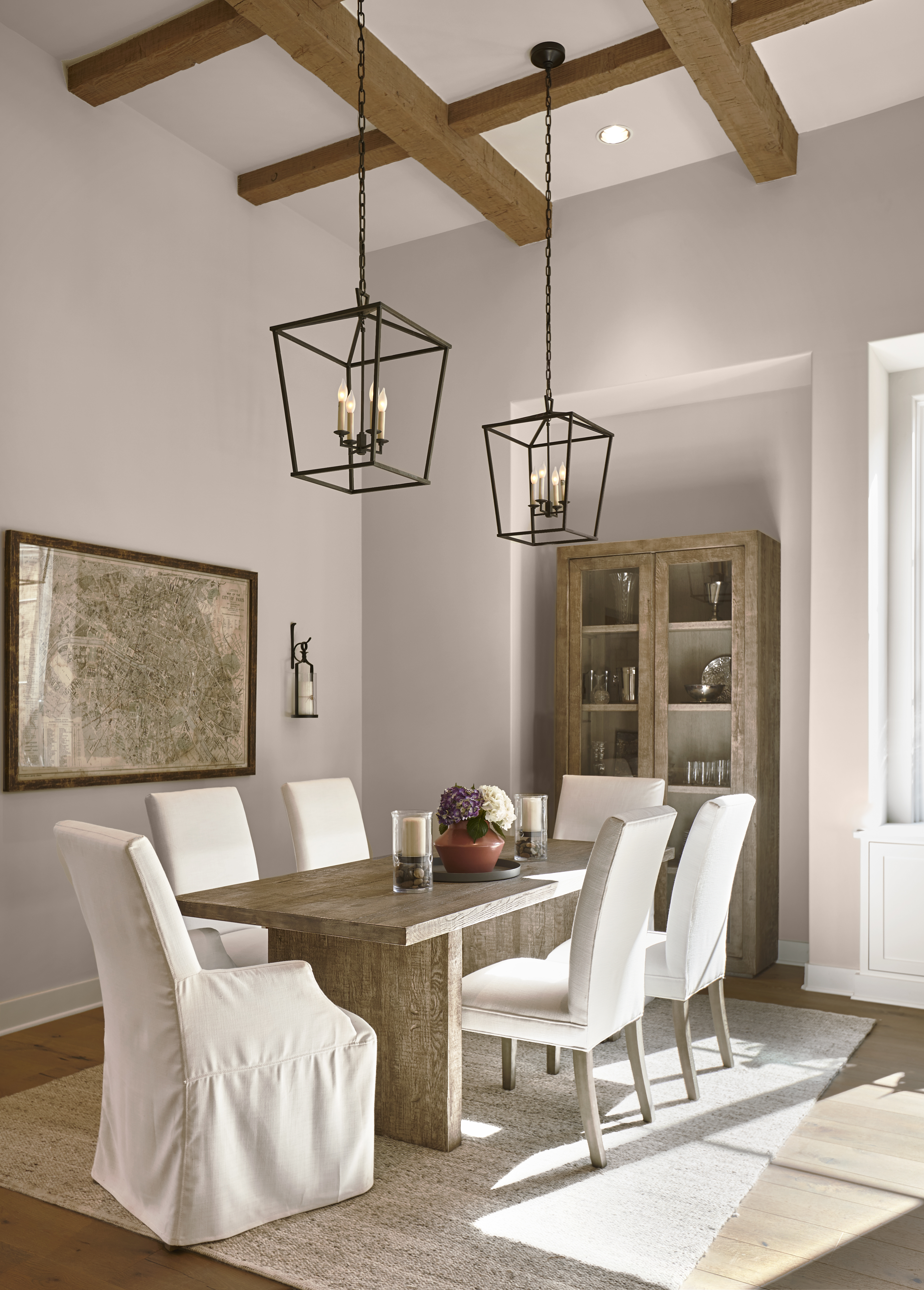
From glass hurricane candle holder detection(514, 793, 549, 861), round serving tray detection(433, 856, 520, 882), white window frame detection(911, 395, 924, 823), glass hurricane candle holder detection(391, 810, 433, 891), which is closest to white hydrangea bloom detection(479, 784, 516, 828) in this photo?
round serving tray detection(433, 856, 520, 882)

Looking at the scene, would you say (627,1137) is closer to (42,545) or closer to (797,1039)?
(797,1039)

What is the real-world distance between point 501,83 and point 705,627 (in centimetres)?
233

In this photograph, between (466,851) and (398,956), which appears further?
(466,851)

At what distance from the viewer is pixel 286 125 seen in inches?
168

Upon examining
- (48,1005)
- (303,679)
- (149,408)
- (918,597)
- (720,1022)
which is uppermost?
(149,408)

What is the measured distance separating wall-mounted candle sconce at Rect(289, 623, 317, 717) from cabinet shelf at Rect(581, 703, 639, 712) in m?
1.30

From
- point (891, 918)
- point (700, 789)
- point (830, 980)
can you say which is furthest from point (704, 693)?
point (830, 980)

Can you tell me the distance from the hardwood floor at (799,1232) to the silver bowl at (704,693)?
1721 millimetres

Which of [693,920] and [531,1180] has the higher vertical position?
[693,920]

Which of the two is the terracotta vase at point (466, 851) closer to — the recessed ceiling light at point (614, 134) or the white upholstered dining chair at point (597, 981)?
the white upholstered dining chair at point (597, 981)

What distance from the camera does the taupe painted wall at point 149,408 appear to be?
3.63 metres

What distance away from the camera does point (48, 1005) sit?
368 centimetres

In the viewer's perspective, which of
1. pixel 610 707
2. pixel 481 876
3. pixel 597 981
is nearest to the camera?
pixel 597 981

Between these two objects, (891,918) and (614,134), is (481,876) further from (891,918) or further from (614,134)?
(614,134)
